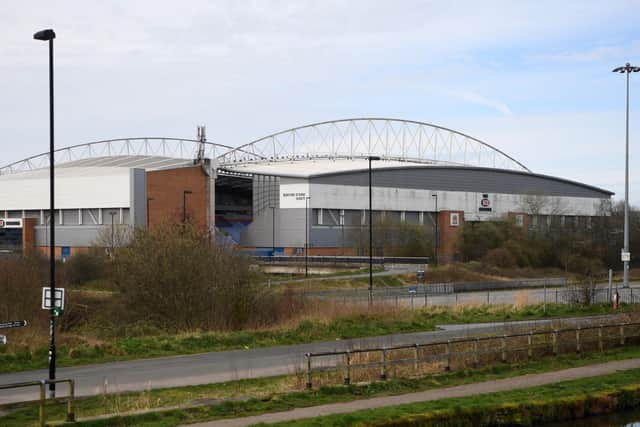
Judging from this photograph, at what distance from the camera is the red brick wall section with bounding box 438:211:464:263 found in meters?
94.9

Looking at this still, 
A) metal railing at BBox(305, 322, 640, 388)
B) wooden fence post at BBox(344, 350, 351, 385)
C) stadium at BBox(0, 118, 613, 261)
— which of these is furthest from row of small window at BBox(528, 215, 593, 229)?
wooden fence post at BBox(344, 350, 351, 385)

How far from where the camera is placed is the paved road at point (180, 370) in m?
20.2

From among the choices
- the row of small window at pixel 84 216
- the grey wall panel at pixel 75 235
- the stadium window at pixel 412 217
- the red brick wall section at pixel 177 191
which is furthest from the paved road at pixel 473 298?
the grey wall panel at pixel 75 235

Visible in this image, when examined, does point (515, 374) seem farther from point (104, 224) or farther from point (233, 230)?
point (233, 230)

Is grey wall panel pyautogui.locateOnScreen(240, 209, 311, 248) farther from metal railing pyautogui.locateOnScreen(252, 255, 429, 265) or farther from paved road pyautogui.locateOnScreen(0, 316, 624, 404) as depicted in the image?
paved road pyautogui.locateOnScreen(0, 316, 624, 404)

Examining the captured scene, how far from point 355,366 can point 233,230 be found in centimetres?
7869

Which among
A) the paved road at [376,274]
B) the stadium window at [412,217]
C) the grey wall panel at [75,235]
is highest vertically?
the stadium window at [412,217]

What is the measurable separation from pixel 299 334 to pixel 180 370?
8.43m

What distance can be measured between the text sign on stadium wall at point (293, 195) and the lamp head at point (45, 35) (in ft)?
229

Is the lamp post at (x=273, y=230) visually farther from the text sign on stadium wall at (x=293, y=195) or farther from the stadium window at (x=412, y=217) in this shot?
the stadium window at (x=412, y=217)

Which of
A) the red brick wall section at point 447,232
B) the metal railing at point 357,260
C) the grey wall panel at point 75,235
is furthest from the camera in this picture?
the red brick wall section at point 447,232

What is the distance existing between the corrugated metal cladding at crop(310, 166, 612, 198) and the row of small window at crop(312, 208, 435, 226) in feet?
10.5

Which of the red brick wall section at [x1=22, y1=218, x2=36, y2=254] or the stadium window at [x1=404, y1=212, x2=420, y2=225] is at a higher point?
the stadium window at [x1=404, y1=212, x2=420, y2=225]

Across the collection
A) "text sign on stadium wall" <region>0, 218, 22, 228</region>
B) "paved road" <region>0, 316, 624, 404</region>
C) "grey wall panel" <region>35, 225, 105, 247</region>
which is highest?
"text sign on stadium wall" <region>0, 218, 22, 228</region>
